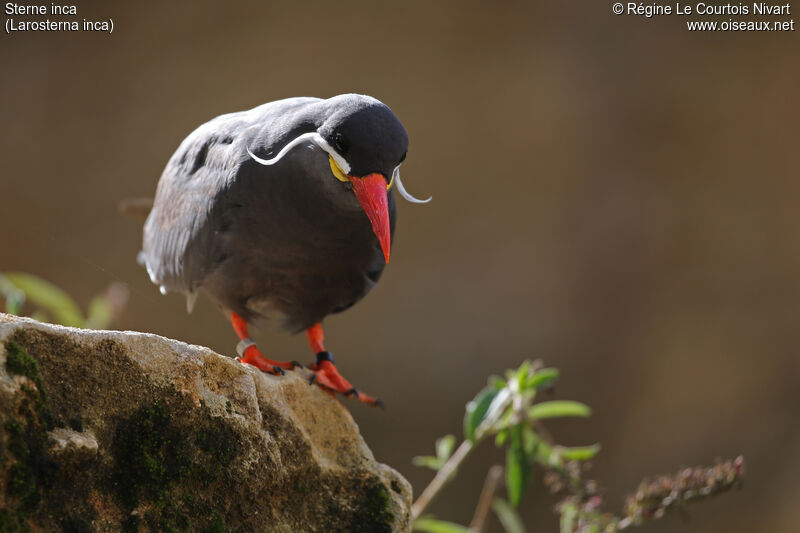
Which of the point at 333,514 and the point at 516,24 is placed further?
the point at 516,24

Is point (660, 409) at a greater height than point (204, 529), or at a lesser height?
lesser

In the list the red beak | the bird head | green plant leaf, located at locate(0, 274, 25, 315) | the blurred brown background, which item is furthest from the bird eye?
the blurred brown background

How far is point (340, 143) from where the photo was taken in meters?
2.60

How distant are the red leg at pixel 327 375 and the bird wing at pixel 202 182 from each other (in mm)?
556

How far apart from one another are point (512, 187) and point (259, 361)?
536 centimetres

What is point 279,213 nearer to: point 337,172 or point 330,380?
point 337,172

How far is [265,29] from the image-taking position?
781 cm

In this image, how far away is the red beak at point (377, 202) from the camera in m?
2.57

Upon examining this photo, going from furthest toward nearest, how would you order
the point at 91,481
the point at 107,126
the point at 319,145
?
the point at 107,126 < the point at 319,145 < the point at 91,481

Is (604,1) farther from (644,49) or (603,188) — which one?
(603,188)

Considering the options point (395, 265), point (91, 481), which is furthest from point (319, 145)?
point (395, 265)

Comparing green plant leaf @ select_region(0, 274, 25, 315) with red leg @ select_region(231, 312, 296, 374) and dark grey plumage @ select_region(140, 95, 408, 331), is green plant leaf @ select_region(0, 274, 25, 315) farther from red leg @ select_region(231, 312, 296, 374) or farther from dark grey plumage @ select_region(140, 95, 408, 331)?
red leg @ select_region(231, 312, 296, 374)

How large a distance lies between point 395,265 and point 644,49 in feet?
10.3

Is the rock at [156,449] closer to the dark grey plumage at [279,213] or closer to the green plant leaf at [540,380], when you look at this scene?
the dark grey plumage at [279,213]
